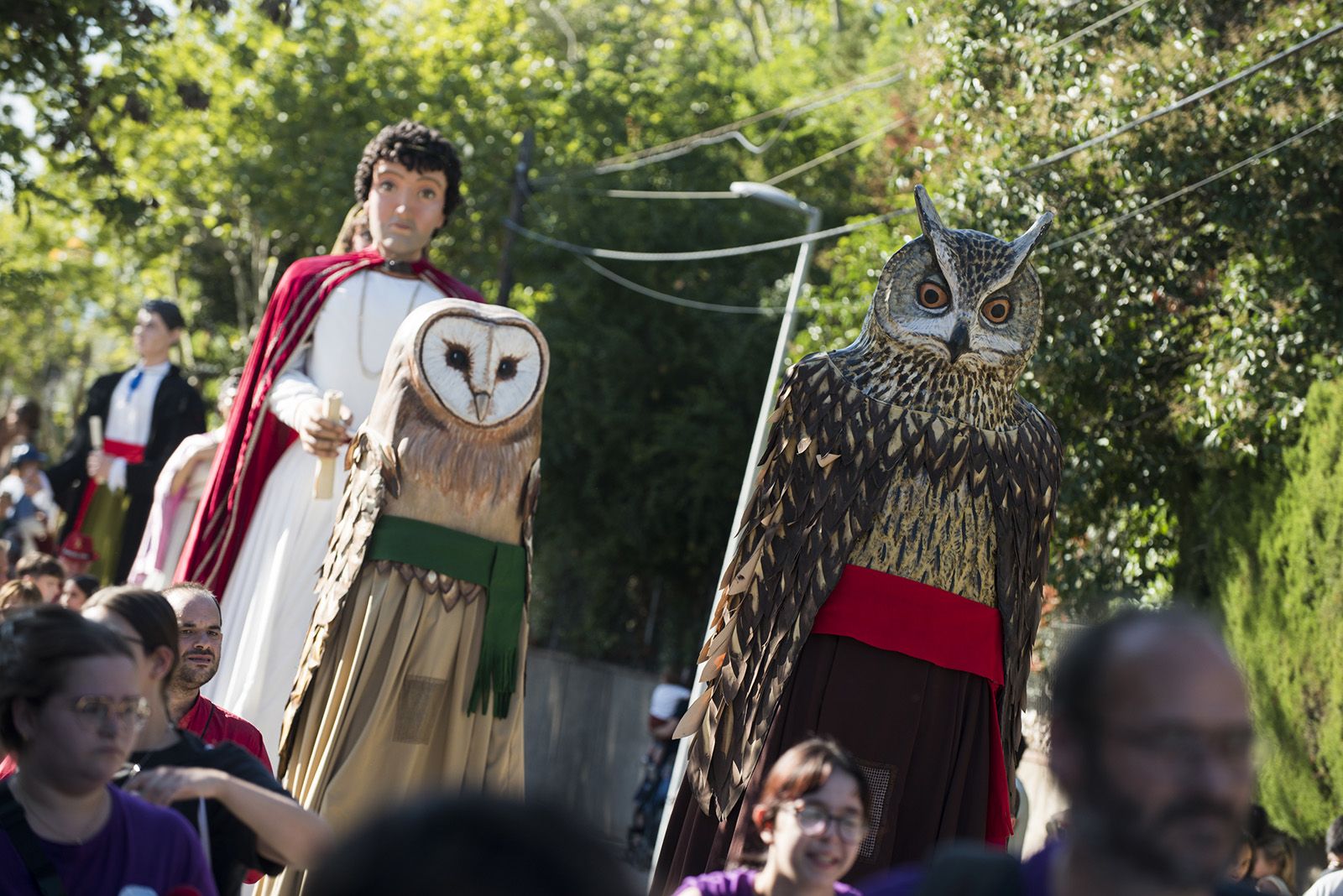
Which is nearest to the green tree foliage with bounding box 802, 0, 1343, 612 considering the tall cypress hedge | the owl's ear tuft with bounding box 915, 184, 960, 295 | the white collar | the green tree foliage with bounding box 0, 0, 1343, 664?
the green tree foliage with bounding box 0, 0, 1343, 664

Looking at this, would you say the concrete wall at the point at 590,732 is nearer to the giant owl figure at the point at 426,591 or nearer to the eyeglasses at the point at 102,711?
the giant owl figure at the point at 426,591

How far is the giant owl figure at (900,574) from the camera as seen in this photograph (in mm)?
5359

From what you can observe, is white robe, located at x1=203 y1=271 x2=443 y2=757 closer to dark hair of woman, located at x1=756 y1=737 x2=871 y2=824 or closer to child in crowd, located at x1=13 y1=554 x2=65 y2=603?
child in crowd, located at x1=13 y1=554 x2=65 y2=603

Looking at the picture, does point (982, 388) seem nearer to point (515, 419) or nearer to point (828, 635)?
point (828, 635)

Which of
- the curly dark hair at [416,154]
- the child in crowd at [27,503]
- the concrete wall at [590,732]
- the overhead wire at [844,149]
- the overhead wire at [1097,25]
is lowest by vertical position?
the concrete wall at [590,732]

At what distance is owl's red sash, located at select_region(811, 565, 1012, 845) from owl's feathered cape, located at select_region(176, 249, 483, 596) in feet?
7.90

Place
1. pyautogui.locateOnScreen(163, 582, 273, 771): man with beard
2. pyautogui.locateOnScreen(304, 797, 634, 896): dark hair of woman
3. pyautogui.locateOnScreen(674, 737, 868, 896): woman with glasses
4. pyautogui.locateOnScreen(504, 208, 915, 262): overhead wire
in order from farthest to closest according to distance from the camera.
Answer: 1. pyautogui.locateOnScreen(504, 208, 915, 262): overhead wire
2. pyautogui.locateOnScreen(163, 582, 273, 771): man with beard
3. pyautogui.locateOnScreen(674, 737, 868, 896): woman with glasses
4. pyautogui.locateOnScreen(304, 797, 634, 896): dark hair of woman

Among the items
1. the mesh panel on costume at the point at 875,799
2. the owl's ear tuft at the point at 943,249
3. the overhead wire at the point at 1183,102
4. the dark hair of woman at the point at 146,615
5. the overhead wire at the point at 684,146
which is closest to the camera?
the dark hair of woman at the point at 146,615

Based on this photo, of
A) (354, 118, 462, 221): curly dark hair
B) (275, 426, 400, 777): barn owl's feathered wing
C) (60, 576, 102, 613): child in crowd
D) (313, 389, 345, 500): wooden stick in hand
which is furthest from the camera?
(60, 576, 102, 613): child in crowd

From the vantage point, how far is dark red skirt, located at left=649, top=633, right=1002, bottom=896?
5.29 metres

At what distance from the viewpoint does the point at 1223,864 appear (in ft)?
7.23

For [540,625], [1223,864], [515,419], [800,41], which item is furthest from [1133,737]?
[800,41]

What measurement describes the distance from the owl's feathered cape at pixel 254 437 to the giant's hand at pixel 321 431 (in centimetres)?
58

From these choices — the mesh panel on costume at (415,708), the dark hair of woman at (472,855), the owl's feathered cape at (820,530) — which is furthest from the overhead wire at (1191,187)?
the dark hair of woman at (472,855)
